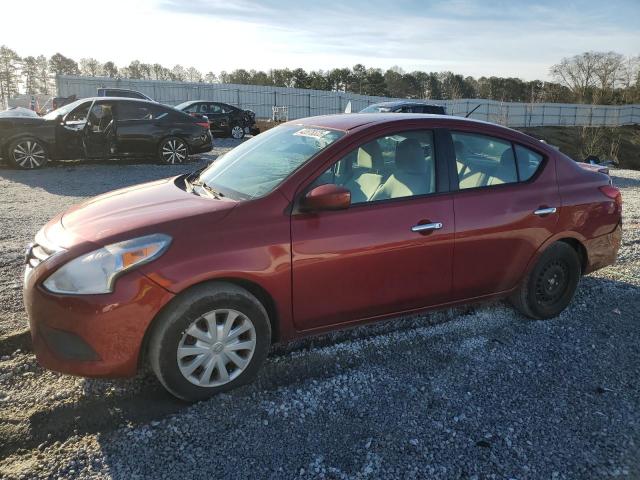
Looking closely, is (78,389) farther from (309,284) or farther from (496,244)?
(496,244)

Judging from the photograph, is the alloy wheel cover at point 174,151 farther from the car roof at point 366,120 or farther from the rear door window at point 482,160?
the rear door window at point 482,160

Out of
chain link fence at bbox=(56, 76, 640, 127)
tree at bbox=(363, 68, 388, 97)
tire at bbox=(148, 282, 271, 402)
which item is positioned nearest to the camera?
tire at bbox=(148, 282, 271, 402)

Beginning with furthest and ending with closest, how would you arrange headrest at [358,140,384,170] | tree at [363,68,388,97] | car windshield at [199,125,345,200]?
1. tree at [363,68,388,97]
2. headrest at [358,140,384,170]
3. car windshield at [199,125,345,200]

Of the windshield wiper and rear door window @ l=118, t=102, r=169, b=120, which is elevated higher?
rear door window @ l=118, t=102, r=169, b=120

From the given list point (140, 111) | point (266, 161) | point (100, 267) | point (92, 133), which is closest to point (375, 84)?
point (140, 111)

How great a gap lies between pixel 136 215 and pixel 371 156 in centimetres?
162

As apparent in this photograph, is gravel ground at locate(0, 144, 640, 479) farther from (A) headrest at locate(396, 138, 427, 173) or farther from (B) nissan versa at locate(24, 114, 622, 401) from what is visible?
(A) headrest at locate(396, 138, 427, 173)

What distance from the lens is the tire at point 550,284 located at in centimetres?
429

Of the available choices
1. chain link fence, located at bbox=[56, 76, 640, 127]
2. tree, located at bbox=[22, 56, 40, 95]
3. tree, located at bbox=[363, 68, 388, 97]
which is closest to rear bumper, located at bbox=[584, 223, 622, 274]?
chain link fence, located at bbox=[56, 76, 640, 127]

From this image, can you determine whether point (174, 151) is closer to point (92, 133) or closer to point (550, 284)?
point (92, 133)

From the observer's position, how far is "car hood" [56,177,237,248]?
302cm

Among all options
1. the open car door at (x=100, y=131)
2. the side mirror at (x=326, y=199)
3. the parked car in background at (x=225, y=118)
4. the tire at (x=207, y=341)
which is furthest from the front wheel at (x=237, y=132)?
the tire at (x=207, y=341)

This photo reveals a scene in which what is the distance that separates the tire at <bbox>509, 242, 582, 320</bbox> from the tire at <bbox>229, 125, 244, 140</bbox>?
18.1 meters

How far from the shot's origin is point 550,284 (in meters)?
4.39
